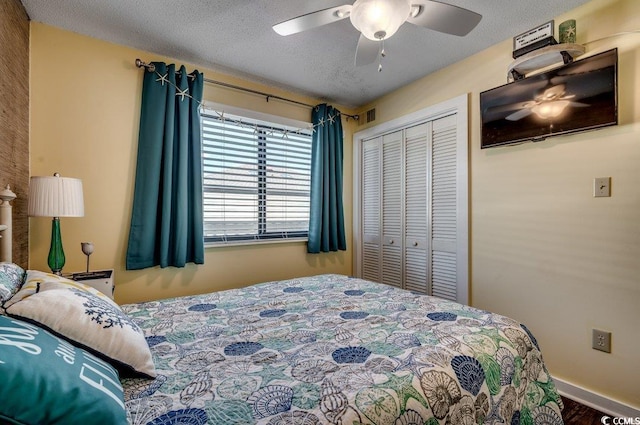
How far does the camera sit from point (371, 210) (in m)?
3.55

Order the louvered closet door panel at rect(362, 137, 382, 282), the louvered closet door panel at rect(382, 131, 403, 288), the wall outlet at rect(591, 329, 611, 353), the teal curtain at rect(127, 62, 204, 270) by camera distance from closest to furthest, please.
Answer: the wall outlet at rect(591, 329, 611, 353)
the teal curtain at rect(127, 62, 204, 270)
the louvered closet door panel at rect(382, 131, 403, 288)
the louvered closet door panel at rect(362, 137, 382, 282)

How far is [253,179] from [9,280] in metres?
2.09

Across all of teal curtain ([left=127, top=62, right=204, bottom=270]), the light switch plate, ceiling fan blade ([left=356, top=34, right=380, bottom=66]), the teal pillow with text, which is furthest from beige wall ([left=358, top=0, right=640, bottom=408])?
the teal pillow with text

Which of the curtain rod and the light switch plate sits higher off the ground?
the curtain rod

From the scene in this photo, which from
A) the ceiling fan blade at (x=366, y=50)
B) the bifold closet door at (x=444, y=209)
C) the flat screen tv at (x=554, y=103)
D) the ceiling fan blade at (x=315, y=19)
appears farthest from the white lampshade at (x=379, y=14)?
the bifold closet door at (x=444, y=209)

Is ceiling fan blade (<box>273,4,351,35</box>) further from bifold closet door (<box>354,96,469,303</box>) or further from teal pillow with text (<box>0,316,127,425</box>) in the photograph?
teal pillow with text (<box>0,316,127,425</box>)

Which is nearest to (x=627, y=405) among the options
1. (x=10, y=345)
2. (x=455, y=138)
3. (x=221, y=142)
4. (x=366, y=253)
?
(x=455, y=138)

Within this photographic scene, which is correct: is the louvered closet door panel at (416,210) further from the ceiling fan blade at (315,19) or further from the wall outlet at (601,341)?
the ceiling fan blade at (315,19)

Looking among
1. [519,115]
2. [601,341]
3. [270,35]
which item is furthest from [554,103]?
[270,35]

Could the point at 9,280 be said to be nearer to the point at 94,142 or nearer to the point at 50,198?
the point at 50,198

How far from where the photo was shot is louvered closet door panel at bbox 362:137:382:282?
347 cm

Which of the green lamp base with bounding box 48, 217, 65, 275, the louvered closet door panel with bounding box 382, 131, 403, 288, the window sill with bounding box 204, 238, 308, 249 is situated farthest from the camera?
the louvered closet door panel with bounding box 382, 131, 403, 288

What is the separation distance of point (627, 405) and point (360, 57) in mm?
2567

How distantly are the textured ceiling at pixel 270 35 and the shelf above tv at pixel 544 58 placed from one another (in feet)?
0.92
